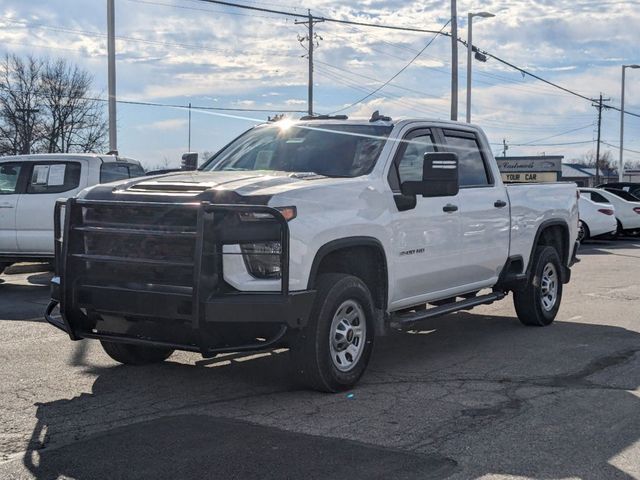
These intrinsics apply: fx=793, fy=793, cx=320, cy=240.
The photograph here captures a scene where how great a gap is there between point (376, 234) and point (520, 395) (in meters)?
1.63

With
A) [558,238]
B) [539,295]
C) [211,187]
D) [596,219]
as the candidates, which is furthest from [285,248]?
[596,219]

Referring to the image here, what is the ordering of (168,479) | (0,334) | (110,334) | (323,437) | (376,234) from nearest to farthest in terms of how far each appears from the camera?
(168,479) < (323,437) < (110,334) < (376,234) < (0,334)

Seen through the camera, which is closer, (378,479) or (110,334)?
(378,479)

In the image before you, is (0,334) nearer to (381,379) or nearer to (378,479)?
(381,379)

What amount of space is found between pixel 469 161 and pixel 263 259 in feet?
11.2

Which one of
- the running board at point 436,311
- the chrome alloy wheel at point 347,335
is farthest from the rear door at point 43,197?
the chrome alloy wheel at point 347,335

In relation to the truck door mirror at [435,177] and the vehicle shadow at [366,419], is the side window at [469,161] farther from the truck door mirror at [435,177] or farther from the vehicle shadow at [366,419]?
the vehicle shadow at [366,419]

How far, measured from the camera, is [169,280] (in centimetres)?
534

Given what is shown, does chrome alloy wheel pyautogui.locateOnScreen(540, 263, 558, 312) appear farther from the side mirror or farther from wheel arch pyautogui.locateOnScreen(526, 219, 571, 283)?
the side mirror

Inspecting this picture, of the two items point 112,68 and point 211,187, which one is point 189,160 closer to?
point 211,187

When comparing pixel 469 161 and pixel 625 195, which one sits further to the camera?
pixel 625 195

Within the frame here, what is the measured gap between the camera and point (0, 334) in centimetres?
823

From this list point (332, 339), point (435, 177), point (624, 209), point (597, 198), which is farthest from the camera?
point (624, 209)

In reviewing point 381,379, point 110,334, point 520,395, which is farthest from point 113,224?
point 520,395
